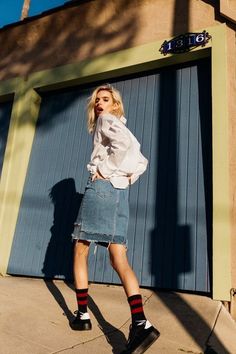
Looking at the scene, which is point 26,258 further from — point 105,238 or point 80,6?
point 80,6

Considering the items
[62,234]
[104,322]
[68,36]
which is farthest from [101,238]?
[68,36]

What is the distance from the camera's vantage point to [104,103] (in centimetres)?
255

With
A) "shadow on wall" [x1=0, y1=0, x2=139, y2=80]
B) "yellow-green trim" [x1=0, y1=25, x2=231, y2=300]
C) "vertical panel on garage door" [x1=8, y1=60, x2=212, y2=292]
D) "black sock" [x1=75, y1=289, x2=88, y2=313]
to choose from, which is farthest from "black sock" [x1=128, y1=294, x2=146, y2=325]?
"shadow on wall" [x1=0, y1=0, x2=139, y2=80]

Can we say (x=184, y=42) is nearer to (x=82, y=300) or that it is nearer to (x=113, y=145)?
(x=113, y=145)

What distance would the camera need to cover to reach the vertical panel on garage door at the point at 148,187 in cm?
360

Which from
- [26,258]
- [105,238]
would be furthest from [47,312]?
[26,258]

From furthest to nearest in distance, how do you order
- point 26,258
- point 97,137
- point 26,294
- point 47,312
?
point 26,258 < point 26,294 < point 47,312 < point 97,137

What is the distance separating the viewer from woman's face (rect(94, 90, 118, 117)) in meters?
2.55

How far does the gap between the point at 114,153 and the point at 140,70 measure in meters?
2.75

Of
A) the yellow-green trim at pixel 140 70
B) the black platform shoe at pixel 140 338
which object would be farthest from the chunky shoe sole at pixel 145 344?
the yellow-green trim at pixel 140 70

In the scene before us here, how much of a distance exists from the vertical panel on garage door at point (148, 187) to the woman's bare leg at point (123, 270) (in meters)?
1.52

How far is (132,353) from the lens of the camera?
71.4 inches

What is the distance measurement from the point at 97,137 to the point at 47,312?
144 cm

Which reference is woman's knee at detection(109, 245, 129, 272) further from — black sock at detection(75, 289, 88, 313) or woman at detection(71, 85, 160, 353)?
black sock at detection(75, 289, 88, 313)
